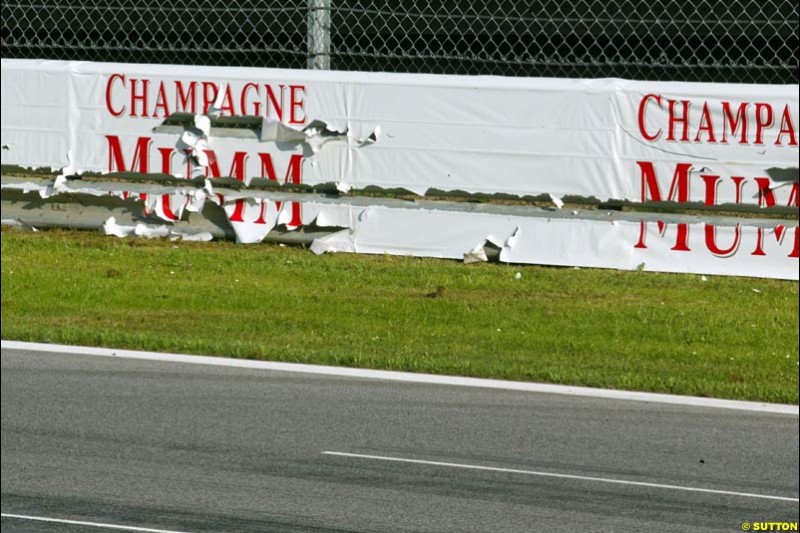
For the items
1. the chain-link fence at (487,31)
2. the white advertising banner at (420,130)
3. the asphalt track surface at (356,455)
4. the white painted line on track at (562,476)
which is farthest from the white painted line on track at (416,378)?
the chain-link fence at (487,31)

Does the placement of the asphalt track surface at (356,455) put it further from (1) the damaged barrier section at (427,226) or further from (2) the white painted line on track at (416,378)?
(1) the damaged barrier section at (427,226)

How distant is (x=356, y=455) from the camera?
16.5 ft

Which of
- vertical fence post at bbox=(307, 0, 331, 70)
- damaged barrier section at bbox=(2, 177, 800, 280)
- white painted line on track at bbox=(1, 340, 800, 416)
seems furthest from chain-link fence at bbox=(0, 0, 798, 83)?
white painted line on track at bbox=(1, 340, 800, 416)

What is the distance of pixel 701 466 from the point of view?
5043mm

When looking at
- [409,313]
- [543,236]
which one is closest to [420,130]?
[543,236]

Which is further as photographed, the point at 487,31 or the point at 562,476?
the point at 487,31

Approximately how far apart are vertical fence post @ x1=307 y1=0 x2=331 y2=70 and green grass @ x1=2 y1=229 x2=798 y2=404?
1196mm

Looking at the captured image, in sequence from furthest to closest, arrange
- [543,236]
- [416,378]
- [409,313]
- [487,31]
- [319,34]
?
[487,31] < [319,34] < [543,236] < [409,313] < [416,378]

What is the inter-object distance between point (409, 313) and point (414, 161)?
1436mm

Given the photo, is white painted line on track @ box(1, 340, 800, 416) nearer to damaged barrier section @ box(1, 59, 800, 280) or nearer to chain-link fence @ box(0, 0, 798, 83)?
damaged barrier section @ box(1, 59, 800, 280)

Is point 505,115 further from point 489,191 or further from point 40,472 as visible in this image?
point 40,472

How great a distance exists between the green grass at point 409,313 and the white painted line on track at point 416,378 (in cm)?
9

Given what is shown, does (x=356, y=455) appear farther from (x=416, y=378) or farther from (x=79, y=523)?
(x=79, y=523)

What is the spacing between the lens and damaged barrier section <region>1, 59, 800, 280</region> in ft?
25.7
